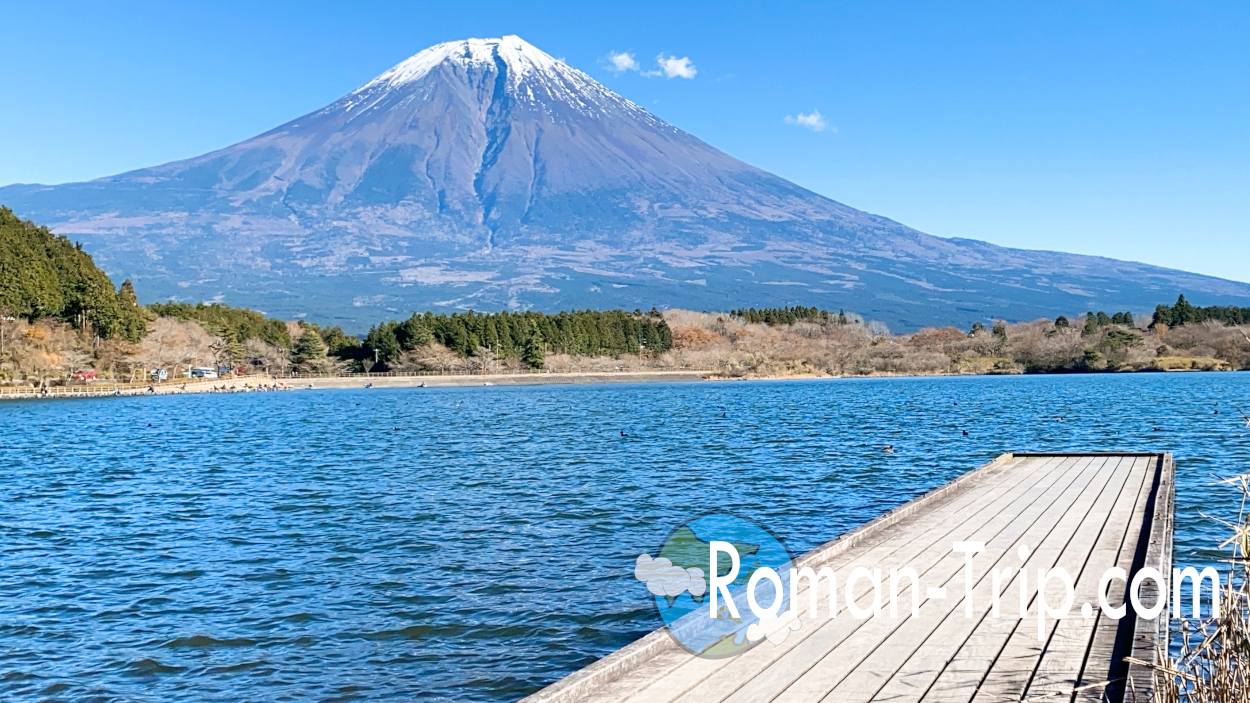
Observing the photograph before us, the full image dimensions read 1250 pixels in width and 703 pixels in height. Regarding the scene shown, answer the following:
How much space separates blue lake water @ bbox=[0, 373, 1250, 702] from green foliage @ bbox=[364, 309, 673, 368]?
62483 mm

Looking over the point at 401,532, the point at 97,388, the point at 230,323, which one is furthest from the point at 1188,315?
the point at 401,532

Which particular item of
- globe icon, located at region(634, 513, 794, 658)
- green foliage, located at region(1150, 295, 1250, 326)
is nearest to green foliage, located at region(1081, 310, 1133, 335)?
green foliage, located at region(1150, 295, 1250, 326)

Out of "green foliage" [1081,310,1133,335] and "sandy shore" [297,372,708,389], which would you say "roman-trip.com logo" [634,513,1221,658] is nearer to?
"sandy shore" [297,372,708,389]

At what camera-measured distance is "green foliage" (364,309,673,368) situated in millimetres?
94750

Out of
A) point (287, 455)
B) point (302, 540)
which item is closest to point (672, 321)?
point (287, 455)

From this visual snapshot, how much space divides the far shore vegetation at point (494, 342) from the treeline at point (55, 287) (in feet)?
0.41

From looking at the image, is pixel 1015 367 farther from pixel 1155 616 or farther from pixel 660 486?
pixel 1155 616

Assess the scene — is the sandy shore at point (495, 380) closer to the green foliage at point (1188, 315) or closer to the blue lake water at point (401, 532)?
the green foliage at point (1188, 315)

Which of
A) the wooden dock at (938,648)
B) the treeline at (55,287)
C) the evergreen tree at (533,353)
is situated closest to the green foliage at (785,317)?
the evergreen tree at (533,353)

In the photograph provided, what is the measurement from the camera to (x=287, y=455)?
81.7 ft

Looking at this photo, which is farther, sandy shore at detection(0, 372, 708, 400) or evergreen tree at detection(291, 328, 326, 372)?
evergreen tree at detection(291, 328, 326, 372)

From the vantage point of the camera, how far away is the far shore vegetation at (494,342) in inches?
2682

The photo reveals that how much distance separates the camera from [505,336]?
97.5 metres

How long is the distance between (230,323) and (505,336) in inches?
991
